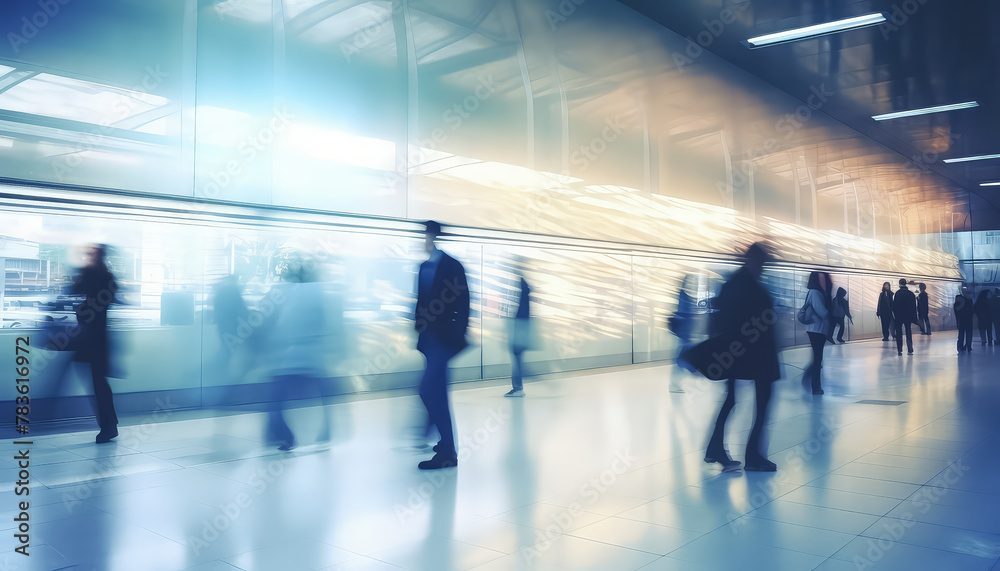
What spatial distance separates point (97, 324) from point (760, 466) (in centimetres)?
617

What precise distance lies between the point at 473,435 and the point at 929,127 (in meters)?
18.3

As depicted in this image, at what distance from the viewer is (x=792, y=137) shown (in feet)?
62.8

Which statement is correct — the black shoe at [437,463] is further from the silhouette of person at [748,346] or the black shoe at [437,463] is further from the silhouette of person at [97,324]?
the silhouette of person at [97,324]

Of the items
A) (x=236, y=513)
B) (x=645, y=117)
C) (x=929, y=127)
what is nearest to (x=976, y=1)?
(x=645, y=117)

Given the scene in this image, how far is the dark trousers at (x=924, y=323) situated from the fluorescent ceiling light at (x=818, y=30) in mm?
16024

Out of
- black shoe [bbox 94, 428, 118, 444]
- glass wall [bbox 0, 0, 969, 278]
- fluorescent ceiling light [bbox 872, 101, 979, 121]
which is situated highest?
fluorescent ceiling light [bbox 872, 101, 979, 121]

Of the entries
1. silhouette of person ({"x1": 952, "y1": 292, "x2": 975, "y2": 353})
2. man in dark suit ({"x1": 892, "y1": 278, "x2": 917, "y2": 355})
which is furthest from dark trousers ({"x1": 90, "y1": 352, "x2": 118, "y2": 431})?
silhouette of person ({"x1": 952, "y1": 292, "x2": 975, "y2": 353})

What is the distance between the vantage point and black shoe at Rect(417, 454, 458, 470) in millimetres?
5707

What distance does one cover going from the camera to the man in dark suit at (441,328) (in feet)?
19.0

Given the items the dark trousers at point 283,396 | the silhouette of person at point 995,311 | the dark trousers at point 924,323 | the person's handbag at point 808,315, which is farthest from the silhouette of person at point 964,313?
the dark trousers at point 283,396

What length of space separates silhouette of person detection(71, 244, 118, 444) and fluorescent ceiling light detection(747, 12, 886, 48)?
11716 mm

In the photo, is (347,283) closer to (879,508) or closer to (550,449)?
(550,449)

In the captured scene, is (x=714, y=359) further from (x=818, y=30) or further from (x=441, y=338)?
(x=818, y=30)

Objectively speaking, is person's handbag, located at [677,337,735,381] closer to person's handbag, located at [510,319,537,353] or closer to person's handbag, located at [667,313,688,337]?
person's handbag, located at [510,319,537,353]
